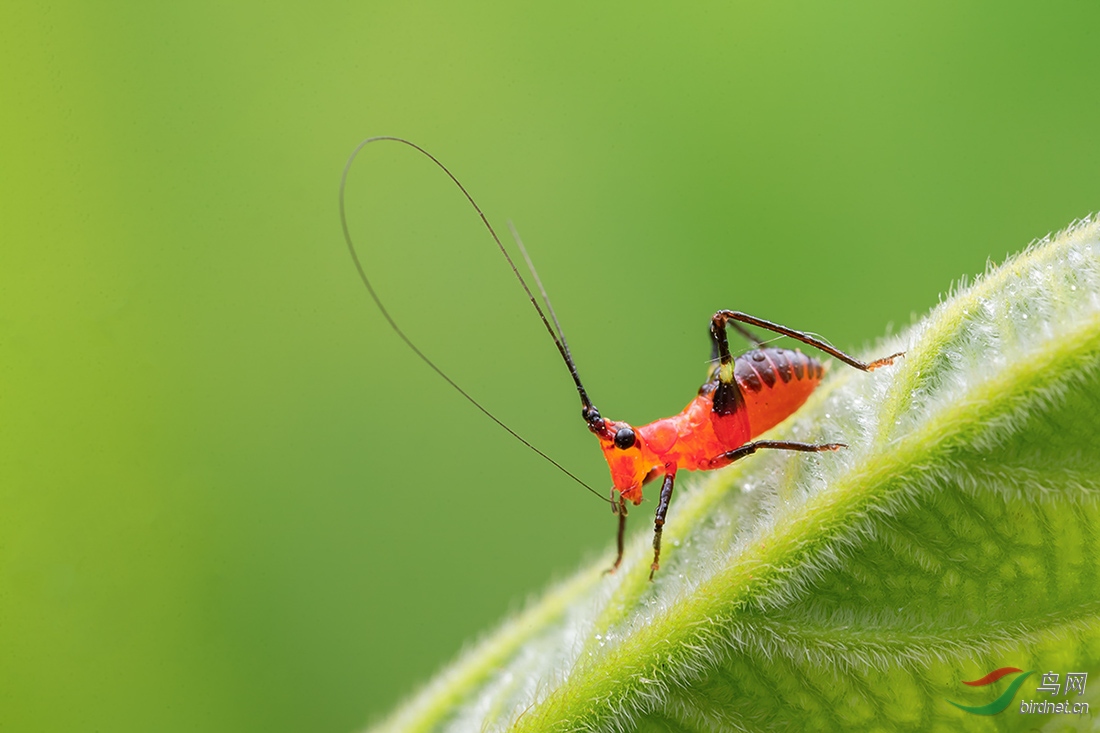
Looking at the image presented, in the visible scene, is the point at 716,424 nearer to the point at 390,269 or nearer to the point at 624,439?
the point at 624,439

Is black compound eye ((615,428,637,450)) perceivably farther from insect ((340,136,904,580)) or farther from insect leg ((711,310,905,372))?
insect leg ((711,310,905,372))

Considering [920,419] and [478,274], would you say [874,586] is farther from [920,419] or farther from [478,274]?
[478,274]

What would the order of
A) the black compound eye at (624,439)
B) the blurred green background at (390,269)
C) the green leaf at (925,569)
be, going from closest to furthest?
the green leaf at (925,569), the black compound eye at (624,439), the blurred green background at (390,269)

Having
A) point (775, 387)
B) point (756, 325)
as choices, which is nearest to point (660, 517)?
point (775, 387)

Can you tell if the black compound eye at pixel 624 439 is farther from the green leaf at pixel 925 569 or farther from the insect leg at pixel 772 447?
the green leaf at pixel 925 569

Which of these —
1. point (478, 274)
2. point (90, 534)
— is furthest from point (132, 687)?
point (478, 274)

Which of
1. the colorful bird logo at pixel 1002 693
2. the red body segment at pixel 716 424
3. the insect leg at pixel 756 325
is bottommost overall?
the colorful bird logo at pixel 1002 693

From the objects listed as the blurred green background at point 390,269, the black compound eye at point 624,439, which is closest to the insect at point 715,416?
the black compound eye at point 624,439
